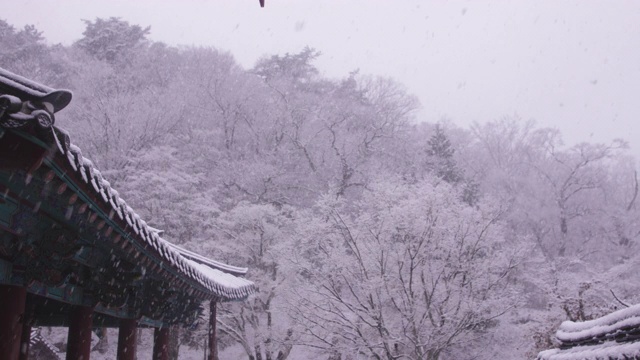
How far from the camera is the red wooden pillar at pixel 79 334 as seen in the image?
17.3 ft

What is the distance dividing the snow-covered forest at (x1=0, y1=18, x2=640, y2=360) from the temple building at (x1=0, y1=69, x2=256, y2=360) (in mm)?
4594

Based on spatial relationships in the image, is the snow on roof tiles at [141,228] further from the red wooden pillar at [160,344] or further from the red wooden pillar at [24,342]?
the red wooden pillar at [24,342]

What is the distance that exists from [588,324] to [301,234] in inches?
530

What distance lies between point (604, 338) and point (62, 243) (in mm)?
4727

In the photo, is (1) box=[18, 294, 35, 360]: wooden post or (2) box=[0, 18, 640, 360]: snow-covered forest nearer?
(1) box=[18, 294, 35, 360]: wooden post

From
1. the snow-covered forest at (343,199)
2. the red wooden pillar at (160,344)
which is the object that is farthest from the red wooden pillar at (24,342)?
the snow-covered forest at (343,199)

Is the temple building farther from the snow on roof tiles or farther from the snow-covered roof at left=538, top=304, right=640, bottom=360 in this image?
the snow-covered roof at left=538, top=304, right=640, bottom=360

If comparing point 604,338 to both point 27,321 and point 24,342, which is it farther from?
point 24,342

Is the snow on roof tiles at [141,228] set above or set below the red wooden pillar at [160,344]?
above

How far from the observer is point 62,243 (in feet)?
13.3

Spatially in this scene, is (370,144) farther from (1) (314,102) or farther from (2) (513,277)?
(2) (513,277)

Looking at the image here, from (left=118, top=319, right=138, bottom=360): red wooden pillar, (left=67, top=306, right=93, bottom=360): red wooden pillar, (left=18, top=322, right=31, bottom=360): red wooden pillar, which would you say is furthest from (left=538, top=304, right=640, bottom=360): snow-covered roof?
(left=18, top=322, right=31, bottom=360): red wooden pillar

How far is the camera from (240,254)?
21.0 meters

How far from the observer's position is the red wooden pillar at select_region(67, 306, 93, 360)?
5.28 m
